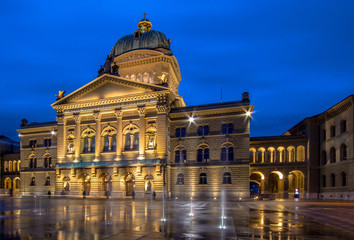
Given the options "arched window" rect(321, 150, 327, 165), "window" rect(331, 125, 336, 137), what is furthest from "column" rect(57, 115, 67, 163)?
"window" rect(331, 125, 336, 137)

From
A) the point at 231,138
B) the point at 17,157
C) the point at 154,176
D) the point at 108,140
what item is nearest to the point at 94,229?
the point at 154,176

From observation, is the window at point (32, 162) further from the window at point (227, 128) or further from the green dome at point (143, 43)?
the window at point (227, 128)

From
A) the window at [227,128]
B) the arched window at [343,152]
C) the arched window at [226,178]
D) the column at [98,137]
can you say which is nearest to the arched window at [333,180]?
the arched window at [343,152]

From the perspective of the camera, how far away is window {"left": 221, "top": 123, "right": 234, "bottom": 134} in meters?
51.5

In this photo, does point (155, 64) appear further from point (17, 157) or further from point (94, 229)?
point (94, 229)

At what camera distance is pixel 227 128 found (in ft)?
169

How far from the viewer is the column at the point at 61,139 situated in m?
57.7

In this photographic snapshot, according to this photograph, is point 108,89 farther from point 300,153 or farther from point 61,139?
point 300,153

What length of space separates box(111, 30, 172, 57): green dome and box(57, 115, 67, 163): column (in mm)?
18230

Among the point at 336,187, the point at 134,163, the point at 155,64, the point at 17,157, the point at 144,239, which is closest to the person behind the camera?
the point at 144,239

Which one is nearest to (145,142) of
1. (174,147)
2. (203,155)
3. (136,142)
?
(136,142)

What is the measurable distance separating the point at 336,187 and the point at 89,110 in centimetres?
4375

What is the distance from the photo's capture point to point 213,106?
2072 inches

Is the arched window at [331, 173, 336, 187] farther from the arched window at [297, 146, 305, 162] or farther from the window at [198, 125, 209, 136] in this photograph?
the window at [198, 125, 209, 136]
